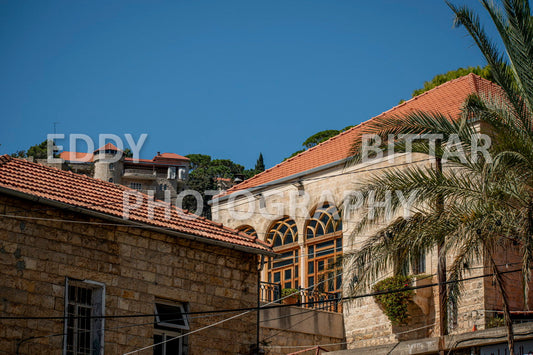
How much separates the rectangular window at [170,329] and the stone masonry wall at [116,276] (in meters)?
0.17

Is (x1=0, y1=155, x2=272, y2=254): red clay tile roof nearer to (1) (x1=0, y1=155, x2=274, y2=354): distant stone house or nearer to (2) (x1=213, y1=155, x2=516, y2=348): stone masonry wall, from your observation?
(1) (x1=0, y1=155, x2=274, y2=354): distant stone house

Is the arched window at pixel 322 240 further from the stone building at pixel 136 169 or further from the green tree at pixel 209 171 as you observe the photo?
the stone building at pixel 136 169

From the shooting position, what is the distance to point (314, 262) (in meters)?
27.6

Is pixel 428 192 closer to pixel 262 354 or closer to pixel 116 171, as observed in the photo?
pixel 262 354

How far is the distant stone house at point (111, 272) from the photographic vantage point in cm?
1622

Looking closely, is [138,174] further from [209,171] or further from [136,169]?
Answer: [209,171]

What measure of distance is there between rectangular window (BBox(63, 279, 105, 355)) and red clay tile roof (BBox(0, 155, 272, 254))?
5.03 feet

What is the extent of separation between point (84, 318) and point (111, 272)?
3.42 feet

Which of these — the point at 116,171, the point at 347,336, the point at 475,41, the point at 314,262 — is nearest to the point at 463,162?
the point at 475,41

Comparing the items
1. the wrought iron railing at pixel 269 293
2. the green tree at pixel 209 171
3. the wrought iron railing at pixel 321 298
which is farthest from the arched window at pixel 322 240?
the green tree at pixel 209 171

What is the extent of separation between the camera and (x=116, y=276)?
57.9 ft

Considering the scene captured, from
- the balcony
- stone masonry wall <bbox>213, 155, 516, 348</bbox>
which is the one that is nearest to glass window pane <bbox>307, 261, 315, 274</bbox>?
stone masonry wall <bbox>213, 155, 516, 348</bbox>

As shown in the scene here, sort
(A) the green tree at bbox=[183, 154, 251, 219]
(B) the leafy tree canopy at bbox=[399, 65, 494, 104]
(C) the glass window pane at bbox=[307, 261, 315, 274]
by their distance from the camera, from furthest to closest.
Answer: (A) the green tree at bbox=[183, 154, 251, 219]
(B) the leafy tree canopy at bbox=[399, 65, 494, 104]
(C) the glass window pane at bbox=[307, 261, 315, 274]

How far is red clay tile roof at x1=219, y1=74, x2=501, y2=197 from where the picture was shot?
27.0 metres
